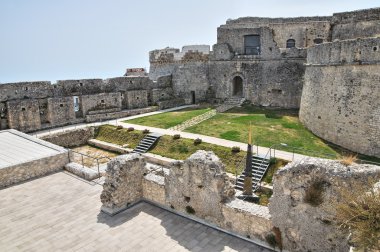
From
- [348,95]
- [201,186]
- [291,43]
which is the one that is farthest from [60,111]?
[291,43]

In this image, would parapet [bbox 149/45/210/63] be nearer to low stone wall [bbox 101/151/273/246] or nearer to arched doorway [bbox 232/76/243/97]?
arched doorway [bbox 232/76/243/97]

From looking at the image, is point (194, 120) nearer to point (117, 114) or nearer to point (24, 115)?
point (117, 114)

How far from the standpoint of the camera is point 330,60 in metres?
16.6

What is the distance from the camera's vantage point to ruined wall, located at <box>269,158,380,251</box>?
7.10 metres

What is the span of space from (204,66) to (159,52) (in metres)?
5.53

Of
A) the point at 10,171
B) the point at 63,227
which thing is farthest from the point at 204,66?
the point at 63,227

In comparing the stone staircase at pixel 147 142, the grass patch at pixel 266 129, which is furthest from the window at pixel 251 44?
the stone staircase at pixel 147 142

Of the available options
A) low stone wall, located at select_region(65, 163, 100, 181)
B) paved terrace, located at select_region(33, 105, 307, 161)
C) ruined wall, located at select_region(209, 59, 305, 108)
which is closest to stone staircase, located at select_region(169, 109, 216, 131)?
paved terrace, located at select_region(33, 105, 307, 161)

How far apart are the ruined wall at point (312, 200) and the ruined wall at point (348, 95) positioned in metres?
8.36

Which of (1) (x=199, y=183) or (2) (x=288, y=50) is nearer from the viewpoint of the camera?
(1) (x=199, y=183)

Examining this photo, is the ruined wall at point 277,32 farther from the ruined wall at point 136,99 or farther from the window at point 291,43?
the ruined wall at point 136,99

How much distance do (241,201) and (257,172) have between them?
458 centimetres

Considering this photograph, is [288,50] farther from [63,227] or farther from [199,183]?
[63,227]

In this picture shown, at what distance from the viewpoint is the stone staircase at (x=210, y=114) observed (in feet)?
68.2
